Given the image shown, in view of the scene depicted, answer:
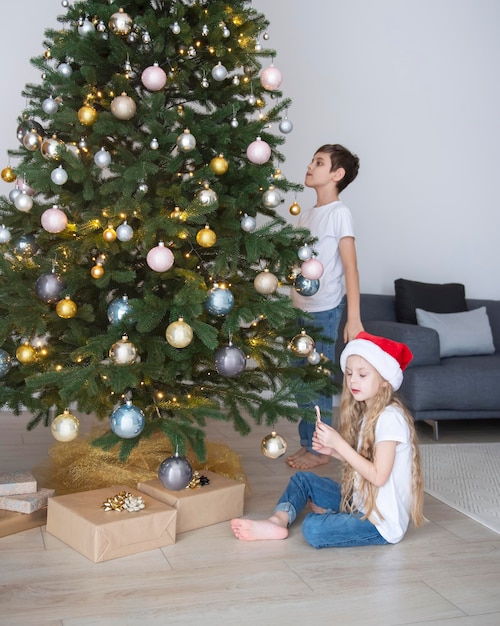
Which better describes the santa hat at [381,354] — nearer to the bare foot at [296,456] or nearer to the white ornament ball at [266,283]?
the white ornament ball at [266,283]

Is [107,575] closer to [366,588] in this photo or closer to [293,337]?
[366,588]

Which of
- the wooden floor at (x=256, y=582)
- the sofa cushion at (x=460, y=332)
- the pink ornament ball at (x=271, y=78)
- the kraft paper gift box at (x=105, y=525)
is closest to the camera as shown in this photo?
the wooden floor at (x=256, y=582)

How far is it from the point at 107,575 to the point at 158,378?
1.95ft

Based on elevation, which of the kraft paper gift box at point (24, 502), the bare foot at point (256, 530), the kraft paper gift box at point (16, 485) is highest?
the kraft paper gift box at point (16, 485)

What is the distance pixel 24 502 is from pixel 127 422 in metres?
0.43

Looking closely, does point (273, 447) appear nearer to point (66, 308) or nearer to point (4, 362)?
point (66, 308)

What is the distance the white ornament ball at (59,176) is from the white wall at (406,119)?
→ 2261mm

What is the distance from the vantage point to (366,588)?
1759 millimetres

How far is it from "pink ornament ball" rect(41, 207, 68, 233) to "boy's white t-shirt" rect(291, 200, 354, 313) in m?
1.03

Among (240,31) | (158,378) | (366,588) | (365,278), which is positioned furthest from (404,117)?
(366,588)

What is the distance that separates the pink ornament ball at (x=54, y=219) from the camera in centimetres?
207

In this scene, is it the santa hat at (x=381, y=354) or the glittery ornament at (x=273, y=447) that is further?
the glittery ornament at (x=273, y=447)

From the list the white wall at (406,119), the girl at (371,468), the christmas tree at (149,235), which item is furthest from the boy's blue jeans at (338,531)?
the white wall at (406,119)

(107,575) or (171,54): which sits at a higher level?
(171,54)
